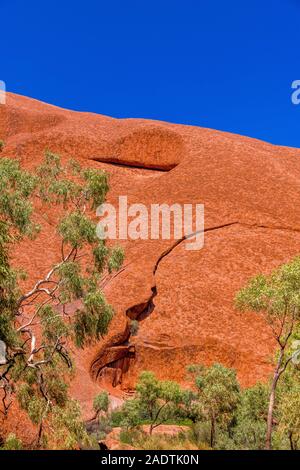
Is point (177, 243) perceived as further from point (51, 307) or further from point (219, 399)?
point (51, 307)

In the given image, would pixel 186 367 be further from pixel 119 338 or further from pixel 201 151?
pixel 201 151

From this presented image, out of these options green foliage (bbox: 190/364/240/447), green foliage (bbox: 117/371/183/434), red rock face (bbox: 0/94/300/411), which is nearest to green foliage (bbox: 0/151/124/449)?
green foliage (bbox: 190/364/240/447)

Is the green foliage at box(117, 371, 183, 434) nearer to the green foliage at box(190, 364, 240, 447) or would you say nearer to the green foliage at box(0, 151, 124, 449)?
the green foliage at box(190, 364, 240, 447)

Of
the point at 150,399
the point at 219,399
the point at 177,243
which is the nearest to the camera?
the point at 219,399

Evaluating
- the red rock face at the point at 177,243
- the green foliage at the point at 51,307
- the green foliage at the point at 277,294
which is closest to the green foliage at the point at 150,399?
the red rock face at the point at 177,243

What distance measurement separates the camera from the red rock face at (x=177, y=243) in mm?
27000

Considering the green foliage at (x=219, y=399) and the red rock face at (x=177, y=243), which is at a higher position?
the red rock face at (x=177, y=243)

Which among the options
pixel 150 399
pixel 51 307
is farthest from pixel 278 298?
pixel 150 399

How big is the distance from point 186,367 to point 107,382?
4086 millimetres

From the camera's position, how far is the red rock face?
27.0 m

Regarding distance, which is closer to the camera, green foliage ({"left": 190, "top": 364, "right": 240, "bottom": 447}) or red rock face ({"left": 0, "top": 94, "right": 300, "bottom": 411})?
green foliage ({"left": 190, "top": 364, "right": 240, "bottom": 447})

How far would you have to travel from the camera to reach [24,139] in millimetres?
44219

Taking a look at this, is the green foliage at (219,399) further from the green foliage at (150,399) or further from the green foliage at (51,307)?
the green foliage at (51,307)

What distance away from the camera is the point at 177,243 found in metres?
34.4
